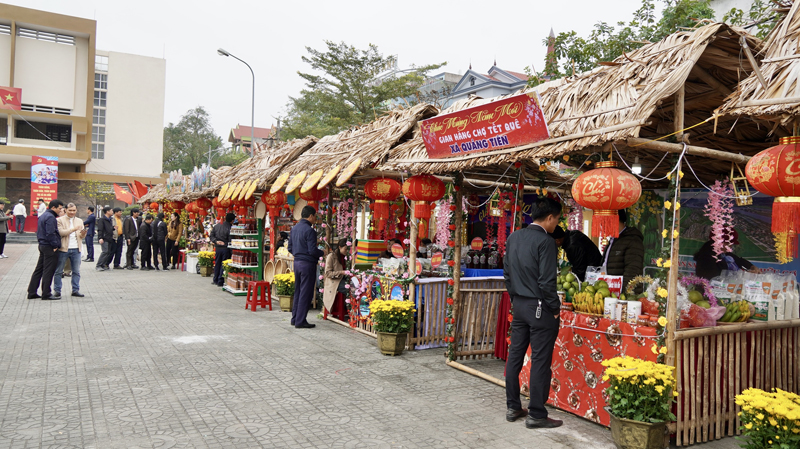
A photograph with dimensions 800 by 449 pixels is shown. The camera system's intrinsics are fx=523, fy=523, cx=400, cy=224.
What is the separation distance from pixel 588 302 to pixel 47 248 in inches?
390

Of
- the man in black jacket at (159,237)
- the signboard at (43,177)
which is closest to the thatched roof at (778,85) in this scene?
the man in black jacket at (159,237)

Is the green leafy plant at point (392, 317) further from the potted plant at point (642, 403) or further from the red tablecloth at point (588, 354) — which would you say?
the potted plant at point (642, 403)

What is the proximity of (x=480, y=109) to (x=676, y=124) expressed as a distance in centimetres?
191

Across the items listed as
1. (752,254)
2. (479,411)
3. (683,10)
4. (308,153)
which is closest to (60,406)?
(479,411)

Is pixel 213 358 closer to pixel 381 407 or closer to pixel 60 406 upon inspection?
pixel 60 406

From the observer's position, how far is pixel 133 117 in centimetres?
4197

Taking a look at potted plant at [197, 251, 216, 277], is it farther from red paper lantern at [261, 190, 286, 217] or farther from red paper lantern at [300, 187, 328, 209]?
red paper lantern at [300, 187, 328, 209]

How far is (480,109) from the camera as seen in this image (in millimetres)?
5527

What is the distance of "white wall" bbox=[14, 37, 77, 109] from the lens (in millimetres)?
35938

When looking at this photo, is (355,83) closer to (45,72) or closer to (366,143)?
(366,143)

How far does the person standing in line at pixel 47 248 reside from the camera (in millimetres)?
9844

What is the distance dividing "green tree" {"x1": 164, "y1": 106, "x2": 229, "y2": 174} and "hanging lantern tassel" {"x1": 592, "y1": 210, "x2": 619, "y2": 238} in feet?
184

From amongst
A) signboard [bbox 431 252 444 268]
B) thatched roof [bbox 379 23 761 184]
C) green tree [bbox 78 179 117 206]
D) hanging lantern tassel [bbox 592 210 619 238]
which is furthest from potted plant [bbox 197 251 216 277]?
green tree [bbox 78 179 117 206]

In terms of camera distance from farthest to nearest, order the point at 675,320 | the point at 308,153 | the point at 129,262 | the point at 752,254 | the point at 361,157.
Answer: the point at 129,262 → the point at 308,153 → the point at 361,157 → the point at 752,254 → the point at 675,320
